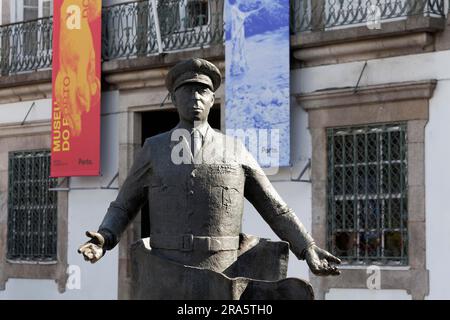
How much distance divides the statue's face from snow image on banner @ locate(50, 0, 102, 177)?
1181 centimetres

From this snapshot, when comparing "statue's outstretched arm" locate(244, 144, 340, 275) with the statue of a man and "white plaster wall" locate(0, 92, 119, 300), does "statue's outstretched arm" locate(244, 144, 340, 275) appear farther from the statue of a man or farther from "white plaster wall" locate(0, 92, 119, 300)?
"white plaster wall" locate(0, 92, 119, 300)

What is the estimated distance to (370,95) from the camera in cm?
1639

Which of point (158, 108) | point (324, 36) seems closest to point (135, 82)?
point (158, 108)

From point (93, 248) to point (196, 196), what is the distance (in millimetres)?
644

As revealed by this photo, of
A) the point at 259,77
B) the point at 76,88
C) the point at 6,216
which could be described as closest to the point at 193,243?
the point at 259,77

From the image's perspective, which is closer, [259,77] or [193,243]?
[193,243]

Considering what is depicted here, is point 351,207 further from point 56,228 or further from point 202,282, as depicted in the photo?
point 202,282

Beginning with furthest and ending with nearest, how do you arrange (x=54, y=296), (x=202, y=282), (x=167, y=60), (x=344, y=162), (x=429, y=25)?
1. (x=54, y=296)
2. (x=167, y=60)
3. (x=344, y=162)
4. (x=429, y=25)
5. (x=202, y=282)

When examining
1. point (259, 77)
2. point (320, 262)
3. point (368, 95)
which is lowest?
point (320, 262)

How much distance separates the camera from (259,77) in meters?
17.3

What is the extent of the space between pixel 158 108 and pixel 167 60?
832 mm

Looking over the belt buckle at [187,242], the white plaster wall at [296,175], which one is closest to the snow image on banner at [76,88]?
the white plaster wall at [296,175]

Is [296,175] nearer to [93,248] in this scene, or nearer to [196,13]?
[196,13]

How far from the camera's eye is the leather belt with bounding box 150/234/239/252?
7906 millimetres
